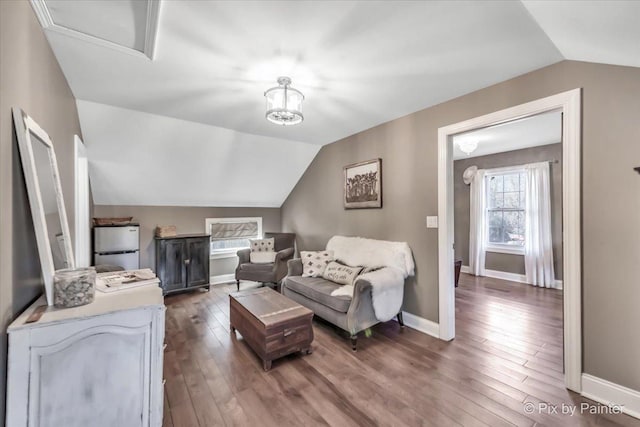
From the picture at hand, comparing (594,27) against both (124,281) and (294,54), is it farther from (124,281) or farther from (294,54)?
(124,281)

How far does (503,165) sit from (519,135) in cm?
120

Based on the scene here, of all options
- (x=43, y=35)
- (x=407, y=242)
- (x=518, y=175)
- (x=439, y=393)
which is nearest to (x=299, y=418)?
(x=439, y=393)

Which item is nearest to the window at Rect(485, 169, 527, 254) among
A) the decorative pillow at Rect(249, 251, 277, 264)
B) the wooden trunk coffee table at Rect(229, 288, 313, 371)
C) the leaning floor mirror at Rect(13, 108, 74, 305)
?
the decorative pillow at Rect(249, 251, 277, 264)

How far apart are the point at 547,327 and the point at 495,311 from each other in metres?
0.56

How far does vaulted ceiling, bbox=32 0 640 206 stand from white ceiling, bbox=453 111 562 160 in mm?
1249

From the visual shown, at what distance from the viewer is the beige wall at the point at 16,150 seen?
1.05 meters

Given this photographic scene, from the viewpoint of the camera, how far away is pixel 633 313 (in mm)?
1675

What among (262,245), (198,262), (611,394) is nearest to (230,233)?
(262,245)

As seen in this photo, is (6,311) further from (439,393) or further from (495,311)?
(495,311)

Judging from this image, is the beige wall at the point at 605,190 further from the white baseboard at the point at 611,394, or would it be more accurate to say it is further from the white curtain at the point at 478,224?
the white curtain at the point at 478,224

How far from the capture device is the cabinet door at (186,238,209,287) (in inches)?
165

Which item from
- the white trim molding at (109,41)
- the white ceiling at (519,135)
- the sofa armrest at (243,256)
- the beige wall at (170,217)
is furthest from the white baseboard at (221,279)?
the white ceiling at (519,135)

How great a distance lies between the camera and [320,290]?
2.89 m

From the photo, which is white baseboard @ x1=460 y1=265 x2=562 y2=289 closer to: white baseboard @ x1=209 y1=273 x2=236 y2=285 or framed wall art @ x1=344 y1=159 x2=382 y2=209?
framed wall art @ x1=344 y1=159 x2=382 y2=209
